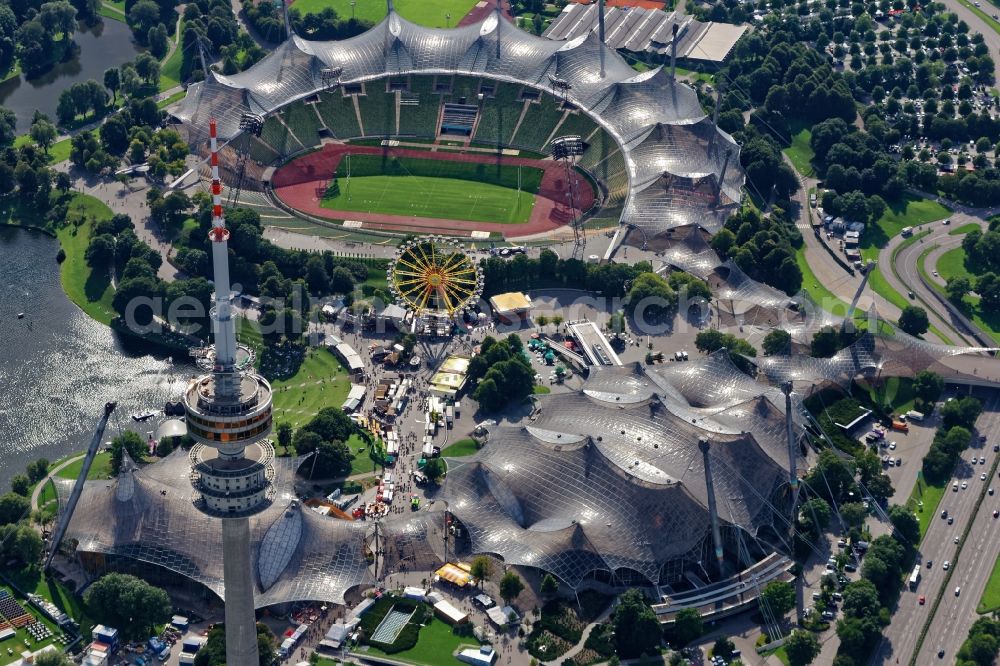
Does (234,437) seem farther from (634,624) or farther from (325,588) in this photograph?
(634,624)

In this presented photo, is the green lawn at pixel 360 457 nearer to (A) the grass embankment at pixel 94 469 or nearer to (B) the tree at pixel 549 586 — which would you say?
(A) the grass embankment at pixel 94 469

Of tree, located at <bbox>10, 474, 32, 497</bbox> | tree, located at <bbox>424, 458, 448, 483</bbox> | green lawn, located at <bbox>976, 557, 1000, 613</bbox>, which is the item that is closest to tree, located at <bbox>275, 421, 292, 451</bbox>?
tree, located at <bbox>424, 458, 448, 483</bbox>

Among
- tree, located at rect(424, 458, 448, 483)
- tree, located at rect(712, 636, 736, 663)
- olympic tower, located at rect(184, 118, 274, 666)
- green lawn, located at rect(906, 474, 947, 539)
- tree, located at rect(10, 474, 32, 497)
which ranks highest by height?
olympic tower, located at rect(184, 118, 274, 666)

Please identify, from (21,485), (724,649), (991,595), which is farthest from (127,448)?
(991,595)

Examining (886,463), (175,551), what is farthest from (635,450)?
(175,551)

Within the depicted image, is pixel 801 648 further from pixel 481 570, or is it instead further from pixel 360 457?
pixel 360 457

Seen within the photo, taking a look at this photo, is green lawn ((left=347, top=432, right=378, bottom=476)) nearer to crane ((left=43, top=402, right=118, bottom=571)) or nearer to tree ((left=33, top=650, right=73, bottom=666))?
crane ((left=43, top=402, right=118, bottom=571))
